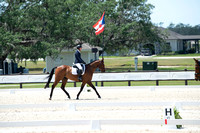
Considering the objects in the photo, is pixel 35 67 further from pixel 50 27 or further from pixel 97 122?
pixel 97 122

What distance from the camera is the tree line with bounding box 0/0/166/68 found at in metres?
36.8

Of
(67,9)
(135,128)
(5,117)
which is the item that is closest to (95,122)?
(135,128)

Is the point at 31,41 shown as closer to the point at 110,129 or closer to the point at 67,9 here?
the point at 67,9

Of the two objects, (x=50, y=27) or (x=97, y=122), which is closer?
(x=97, y=122)

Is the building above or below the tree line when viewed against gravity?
below

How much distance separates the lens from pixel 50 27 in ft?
129

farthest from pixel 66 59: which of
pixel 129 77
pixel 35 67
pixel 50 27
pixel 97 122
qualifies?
pixel 97 122

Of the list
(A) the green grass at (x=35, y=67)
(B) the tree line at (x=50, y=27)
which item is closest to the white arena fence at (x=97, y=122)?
(B) the tree line at (x=50, y=27)

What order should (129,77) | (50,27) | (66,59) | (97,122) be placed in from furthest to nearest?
1. (66,59)
2. (50,27)
3. (129,77)
4. (97,122)

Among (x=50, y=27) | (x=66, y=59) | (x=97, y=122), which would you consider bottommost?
(x=97, y=122)

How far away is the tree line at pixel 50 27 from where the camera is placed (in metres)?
36.8

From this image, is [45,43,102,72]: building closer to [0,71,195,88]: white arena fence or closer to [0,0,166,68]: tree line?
[0,0,166,68]: tree line

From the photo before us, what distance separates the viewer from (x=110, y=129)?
31.3 ft

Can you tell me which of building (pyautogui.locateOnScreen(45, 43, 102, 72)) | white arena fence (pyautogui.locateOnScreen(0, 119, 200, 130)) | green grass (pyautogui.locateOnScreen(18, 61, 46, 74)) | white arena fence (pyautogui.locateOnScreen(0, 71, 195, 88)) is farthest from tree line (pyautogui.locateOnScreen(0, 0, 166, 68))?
white arena fence (pyautogui.locateOnScreen(0, 119, 200, 130))
